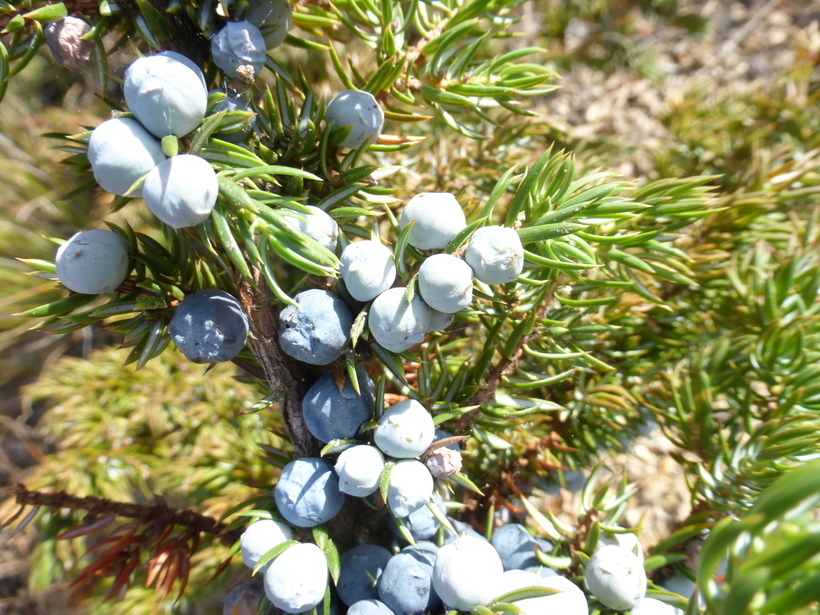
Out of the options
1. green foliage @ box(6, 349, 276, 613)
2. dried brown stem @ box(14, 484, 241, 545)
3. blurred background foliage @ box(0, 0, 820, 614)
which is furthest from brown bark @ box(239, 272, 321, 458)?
green foliage @ box(6, 349, 276, 613)

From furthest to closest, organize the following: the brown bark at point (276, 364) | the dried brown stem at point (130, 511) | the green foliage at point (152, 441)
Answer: the green foliage at point (152, 441)
the dried brown stem at point (130, 511)
the brown bark at point (276, 364)

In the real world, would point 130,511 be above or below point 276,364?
below

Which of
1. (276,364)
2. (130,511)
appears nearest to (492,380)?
(276,364)

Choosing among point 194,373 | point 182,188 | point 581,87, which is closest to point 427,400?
point 182,188

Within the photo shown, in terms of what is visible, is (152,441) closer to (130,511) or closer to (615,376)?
(130,511)

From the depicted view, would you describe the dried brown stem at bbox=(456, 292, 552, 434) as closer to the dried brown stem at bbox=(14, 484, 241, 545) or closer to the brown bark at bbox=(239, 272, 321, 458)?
the brown bark at bbox=(239, 272, 321, 458)

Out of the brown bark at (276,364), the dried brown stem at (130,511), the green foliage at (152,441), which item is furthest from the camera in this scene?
the green foliage at (152,441)

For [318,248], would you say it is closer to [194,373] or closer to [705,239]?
[705,239]

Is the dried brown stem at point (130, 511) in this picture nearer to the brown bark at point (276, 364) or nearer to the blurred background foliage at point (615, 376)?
the blurred background foliage at point (615, 376)

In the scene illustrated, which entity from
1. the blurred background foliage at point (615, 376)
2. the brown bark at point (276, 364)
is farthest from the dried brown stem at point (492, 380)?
the brown bark at point (276, 364)

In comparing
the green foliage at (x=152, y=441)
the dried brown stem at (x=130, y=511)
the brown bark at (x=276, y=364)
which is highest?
the brown bark at (x=276, y=364)
